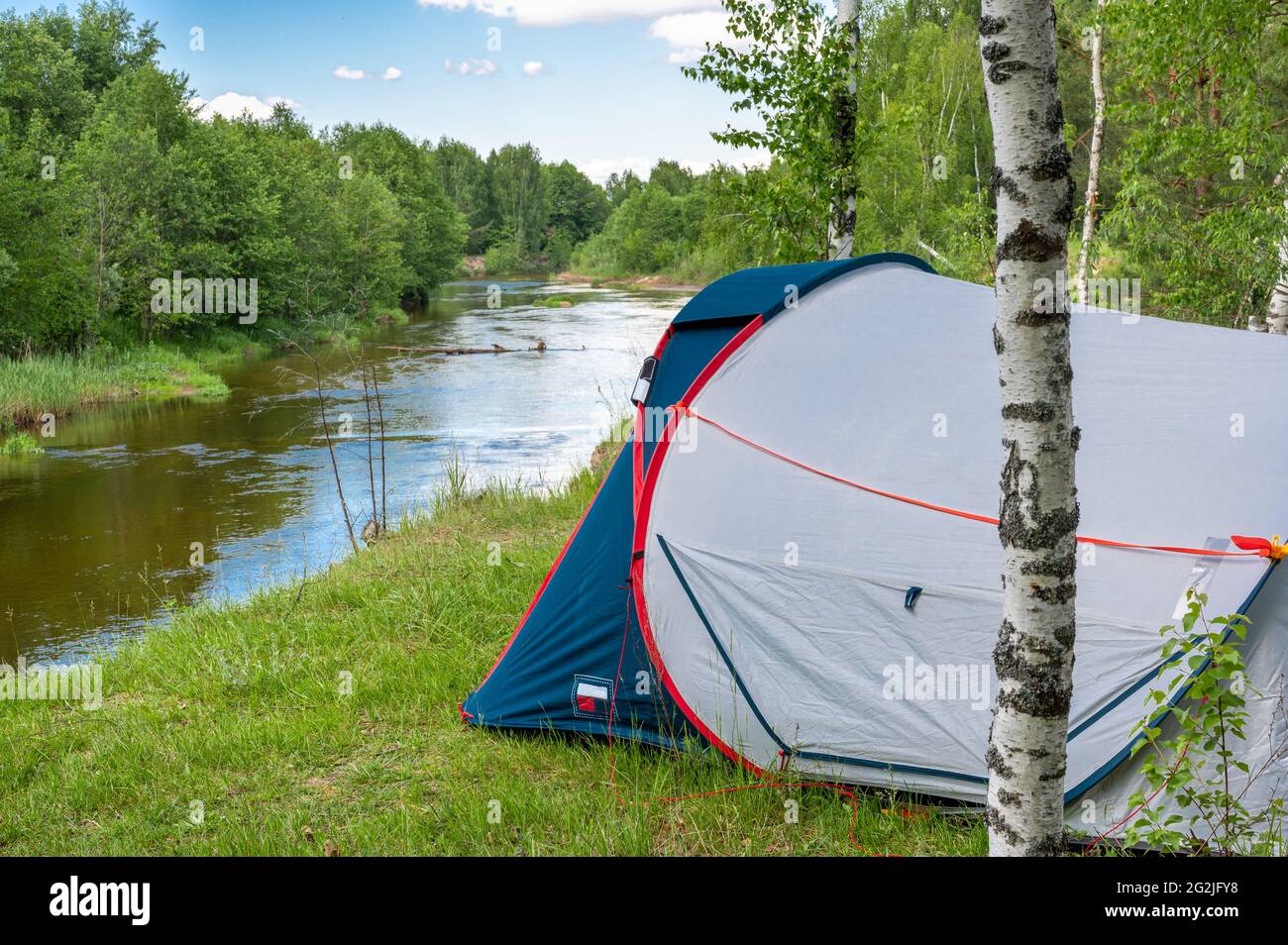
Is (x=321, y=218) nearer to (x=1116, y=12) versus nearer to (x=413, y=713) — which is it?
(x=1116, y=12)

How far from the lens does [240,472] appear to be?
15492mm

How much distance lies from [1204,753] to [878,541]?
1285 mm

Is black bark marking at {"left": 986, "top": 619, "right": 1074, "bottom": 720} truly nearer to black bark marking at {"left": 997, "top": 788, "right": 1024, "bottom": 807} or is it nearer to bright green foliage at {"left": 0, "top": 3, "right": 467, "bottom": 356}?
black bark marking at {"left": 997, "top": 788, "right": 1024, "bottom": 807}

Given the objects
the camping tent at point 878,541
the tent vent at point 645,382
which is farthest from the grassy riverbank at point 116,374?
the camping tent at point 878,541

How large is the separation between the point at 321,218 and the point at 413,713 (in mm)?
35165

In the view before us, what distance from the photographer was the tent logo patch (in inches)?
166

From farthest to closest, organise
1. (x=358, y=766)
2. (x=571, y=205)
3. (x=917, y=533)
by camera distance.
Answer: (x=571, y=205) → (x=358, y=766) → (x=917, y=533)

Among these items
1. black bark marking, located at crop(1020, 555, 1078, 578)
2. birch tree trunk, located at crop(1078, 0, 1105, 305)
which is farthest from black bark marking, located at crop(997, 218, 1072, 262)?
birch tree trunk, located at crop(1078, 0, 1105, 305)

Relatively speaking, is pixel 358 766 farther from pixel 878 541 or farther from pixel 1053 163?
pixel 1053 163

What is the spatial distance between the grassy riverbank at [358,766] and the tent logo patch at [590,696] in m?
0.13

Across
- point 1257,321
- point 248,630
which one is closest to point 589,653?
point 248,630

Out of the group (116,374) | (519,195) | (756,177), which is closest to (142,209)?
(116,374)

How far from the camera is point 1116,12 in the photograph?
8359mm
